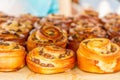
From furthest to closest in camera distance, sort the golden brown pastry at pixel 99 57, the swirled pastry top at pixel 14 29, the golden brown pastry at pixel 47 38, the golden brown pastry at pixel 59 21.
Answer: the golden brown pastry at pixel 59 21 < the swirled pastry top at pixel 14 29 < the golden brown pastry at pixel 47 38 < the golden brown pastry at pixel 99 57

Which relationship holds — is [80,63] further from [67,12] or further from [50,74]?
[67,12]

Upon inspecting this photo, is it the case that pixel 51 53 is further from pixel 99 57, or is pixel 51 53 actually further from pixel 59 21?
pixel 59 21

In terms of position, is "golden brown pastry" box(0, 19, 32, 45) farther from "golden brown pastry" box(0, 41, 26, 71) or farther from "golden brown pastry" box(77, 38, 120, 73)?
"golden brown pastry" box(77, 38, 120, 73)

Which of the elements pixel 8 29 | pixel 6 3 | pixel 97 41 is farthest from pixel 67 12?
pixel 97 41

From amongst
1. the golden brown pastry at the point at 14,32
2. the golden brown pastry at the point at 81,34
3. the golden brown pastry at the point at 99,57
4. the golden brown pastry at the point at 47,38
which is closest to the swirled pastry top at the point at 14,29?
the golden brown pastry at the point at 14,32

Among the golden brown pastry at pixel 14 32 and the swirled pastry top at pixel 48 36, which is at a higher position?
the swirled pastry top at pixel 48 36

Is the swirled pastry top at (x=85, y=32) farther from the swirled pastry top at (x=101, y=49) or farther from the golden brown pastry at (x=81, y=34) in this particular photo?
the swirled pastry top at (x=101, y=49)
